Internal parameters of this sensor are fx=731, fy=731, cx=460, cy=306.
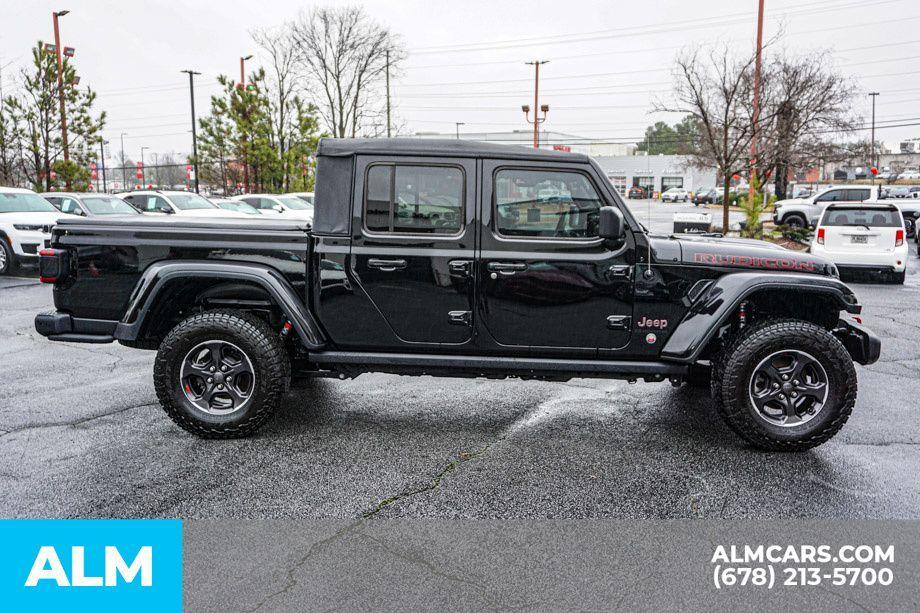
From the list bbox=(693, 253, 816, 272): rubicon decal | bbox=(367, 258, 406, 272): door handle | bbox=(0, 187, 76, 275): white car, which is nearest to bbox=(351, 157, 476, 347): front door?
bbox=(367, 258, 406, 272): door handle

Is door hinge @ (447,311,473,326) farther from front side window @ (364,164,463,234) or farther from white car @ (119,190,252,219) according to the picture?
white car @ (119,190,252,219)

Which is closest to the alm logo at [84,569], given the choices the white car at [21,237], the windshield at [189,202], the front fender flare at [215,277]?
the front fender flare at [215,277]

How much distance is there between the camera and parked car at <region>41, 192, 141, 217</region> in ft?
53.4

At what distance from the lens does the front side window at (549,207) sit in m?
4.93

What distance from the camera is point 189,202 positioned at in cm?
1981

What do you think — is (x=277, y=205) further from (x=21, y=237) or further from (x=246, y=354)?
(x=246, y=354)

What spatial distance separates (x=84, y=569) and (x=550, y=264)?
3140mm

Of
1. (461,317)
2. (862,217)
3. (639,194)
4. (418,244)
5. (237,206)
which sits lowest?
(461,317)

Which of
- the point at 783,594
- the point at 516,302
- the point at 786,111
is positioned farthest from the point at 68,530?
the point at 786,111

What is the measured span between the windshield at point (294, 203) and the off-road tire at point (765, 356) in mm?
20013

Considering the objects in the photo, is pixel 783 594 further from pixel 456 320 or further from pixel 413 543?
pixel 456 320

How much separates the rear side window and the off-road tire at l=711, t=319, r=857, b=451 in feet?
33.8

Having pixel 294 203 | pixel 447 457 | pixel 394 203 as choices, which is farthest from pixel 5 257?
pixel 447 457

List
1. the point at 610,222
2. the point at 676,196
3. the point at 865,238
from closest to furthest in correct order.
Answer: the point at 610,222 < the point at 865,238 < the point at 676,196
